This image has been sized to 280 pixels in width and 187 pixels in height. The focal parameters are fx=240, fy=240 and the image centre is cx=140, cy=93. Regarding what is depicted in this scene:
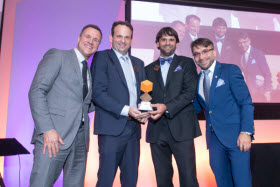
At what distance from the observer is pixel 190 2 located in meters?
4.26

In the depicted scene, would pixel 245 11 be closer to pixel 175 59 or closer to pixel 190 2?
pixel 190 2

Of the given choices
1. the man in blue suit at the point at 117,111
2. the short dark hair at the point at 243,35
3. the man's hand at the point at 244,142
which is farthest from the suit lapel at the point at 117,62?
the short dark hair at the point at 243,35

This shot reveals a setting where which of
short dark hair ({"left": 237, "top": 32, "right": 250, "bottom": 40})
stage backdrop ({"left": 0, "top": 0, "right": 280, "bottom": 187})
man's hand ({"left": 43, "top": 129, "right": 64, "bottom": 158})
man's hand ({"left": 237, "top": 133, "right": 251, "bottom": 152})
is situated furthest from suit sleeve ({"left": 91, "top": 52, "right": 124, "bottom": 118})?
short dark hair ({"left": 237, "top": 32, "right": 250, "bottom": 40})

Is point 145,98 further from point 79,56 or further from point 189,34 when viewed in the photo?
point 189,34

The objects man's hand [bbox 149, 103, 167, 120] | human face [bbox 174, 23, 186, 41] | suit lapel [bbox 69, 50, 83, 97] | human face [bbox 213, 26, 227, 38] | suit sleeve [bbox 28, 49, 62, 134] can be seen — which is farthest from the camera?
human face [bbox 213, 26, 227, 38]

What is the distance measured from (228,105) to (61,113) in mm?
1539

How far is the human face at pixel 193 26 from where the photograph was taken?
4.17 meters

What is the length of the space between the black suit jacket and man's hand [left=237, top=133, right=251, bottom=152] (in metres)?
0.41

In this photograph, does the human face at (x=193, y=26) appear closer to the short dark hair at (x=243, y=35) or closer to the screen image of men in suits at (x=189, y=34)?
the screen image of men in suits at (x=189, y=34)

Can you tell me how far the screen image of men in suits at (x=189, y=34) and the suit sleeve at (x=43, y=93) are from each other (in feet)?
8.43

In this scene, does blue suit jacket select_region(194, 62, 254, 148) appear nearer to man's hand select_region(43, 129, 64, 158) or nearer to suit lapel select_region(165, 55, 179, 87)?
suit lapel select_region(165, 55, 179, 87)

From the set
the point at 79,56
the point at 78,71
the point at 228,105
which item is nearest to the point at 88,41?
the point at 79,56

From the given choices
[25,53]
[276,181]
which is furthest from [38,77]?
[276,181]

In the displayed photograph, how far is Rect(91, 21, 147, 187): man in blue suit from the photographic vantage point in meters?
2.08
